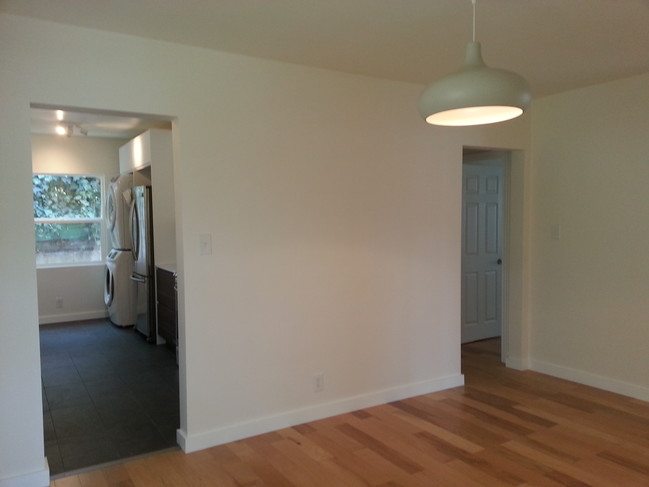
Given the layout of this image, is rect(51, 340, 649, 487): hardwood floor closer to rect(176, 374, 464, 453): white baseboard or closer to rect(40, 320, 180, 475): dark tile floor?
rect(176, 374, 464, 453): white baseboard

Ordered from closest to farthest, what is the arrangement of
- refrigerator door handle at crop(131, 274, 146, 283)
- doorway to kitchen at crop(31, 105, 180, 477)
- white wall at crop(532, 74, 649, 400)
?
doorway to kitchen at crop(31, 105, 180, 477)
white wall at crop(532, 74, 649, 400)
refrigerator door handle at crop(131, 274, 146, 283)

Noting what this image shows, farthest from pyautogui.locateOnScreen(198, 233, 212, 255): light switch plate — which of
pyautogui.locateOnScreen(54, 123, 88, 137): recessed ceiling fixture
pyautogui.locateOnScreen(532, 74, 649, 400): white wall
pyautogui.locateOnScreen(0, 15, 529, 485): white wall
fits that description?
pyautogui.locateOnScreen(54, 123, 88, 137): recessed ceiling fixture

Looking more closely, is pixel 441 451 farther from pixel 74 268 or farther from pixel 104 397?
pixel 74 268

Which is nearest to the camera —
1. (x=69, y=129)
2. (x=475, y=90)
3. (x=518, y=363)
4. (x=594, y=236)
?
(x=475, y=90)

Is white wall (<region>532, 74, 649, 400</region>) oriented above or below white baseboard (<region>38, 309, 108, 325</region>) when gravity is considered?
above

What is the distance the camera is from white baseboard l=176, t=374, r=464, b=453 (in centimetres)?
304

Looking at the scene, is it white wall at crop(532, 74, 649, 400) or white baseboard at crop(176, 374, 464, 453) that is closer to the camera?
white baseboard at crop(176, 374, 464, 453)

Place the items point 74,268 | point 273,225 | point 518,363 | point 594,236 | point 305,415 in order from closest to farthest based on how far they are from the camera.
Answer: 1. point 273,225
2. point 305,415
3. point 594,236
4. point 518,363
5. point 74,268

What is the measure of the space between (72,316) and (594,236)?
6.12 meters

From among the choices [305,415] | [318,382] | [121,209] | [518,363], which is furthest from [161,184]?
[518,363]

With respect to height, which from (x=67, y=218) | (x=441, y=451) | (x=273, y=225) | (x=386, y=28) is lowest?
(x=441, y=451)

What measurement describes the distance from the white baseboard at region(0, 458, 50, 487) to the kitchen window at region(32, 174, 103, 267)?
14.8 ft

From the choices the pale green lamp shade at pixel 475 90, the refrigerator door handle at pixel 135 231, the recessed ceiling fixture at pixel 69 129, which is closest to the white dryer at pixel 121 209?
the refrigerator door handle at pixel 135 231

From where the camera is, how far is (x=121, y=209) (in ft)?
20.0
